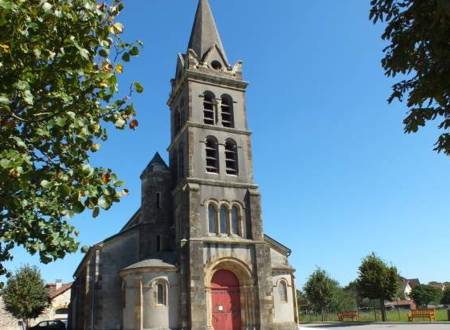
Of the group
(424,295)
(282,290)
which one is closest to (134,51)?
(282,290)

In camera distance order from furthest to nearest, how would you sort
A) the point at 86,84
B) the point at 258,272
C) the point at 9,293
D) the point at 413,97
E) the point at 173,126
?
the point at 9,293, the point at 173,126, the point at 258,272, the point at 413,97, the point at 86,84

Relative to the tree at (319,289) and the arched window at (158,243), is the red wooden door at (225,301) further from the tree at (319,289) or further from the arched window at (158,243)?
the tree at (319,289)

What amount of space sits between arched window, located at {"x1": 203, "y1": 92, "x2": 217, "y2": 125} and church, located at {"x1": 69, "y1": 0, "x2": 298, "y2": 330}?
71 mm

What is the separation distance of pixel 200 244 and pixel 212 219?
6.84 ft

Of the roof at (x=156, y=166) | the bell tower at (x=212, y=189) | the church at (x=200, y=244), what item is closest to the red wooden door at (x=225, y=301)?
the church at (x=200, y=244)

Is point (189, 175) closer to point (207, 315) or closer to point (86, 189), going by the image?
point (207, 315)

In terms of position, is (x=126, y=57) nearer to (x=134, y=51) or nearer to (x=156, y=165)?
(x=134, y=51)

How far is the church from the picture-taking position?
24.9 meters

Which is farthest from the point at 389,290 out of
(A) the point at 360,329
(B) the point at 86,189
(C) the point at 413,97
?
(B) the point at 86,189

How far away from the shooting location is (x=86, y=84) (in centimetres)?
789

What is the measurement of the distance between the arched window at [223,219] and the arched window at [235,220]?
40 cm

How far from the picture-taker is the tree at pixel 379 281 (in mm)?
35656

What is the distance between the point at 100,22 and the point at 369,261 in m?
33.7

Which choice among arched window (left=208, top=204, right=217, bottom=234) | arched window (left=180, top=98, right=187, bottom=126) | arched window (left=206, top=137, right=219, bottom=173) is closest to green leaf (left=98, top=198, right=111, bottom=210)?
arched window (left=208, top=204, right=217, bottom=234)
